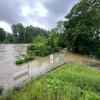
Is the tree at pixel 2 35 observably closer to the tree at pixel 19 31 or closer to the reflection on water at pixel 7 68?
the tree at pixel 19 31

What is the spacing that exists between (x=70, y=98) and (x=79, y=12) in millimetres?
24069

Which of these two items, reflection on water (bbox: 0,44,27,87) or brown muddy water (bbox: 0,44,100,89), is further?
reflection on water (bbox: 0,44,27,87)

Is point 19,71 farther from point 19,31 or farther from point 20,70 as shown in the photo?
point 19,31

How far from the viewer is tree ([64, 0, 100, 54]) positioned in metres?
28.3

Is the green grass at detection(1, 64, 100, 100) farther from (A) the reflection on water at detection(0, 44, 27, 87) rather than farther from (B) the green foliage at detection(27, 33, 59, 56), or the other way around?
(B) the green foliage at detection(27, 33, 59, 56)

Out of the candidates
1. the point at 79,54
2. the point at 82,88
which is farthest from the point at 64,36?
the point at 82,88

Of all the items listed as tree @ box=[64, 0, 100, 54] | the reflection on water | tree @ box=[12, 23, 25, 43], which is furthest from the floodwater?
tree @ box=[12, 23, 25, 43]

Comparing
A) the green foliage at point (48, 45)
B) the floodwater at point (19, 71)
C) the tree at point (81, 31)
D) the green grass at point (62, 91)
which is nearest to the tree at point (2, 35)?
the green foliage at point (48, 45)

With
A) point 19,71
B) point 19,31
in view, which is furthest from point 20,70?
point 19,31

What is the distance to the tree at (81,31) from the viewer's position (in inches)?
1116

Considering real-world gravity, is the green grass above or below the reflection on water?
above

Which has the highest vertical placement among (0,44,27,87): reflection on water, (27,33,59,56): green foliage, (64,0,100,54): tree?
(64,0,100,54): tree

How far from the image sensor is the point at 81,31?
92.9ft

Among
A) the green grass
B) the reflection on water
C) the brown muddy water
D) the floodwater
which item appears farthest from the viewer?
the reflection on water
